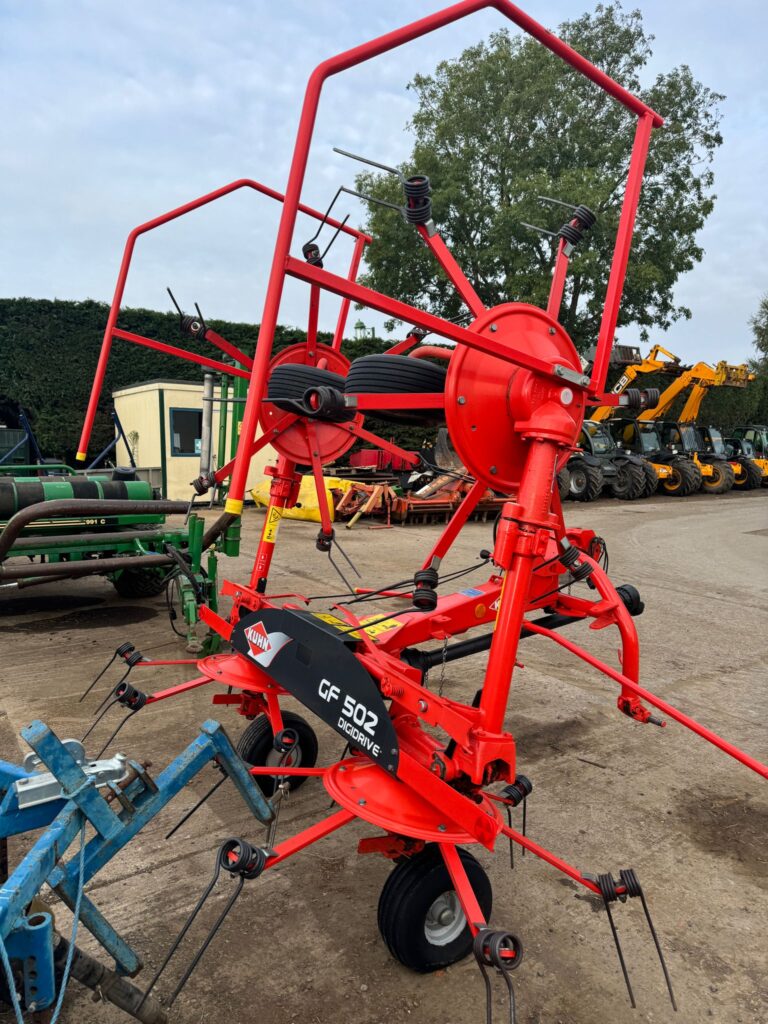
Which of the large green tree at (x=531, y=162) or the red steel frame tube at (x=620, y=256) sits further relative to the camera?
the large green tree at (x=531, y=162)

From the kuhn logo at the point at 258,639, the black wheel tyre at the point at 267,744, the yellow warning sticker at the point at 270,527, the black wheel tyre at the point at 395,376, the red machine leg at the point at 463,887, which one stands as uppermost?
the black wheel tyre at the point at 395,376

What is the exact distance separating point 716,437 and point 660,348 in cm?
596

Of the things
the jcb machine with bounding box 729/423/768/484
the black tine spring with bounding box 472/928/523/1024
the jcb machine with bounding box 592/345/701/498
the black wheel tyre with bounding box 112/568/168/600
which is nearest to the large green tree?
the jcb machine with bounding box 592/345/701/498

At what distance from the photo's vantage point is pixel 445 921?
7.24 ft

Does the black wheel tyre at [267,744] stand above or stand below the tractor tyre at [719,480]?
below

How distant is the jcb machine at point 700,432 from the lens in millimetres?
20609

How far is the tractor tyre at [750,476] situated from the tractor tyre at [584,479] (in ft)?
26.7

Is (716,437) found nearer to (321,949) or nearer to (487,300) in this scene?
(487,300)

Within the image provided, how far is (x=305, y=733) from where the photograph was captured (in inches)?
127

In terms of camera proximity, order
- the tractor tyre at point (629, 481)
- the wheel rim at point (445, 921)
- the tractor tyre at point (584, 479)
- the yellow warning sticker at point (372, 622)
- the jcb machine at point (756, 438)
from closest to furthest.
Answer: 1. the wheel rim at point (445, 921)
2. the yellow warning sticker at point (372, 622)
3. the tractor tyre at point (584, 479)
4. the tractor tyre at point (629, 481)
5. the jcb machine at point (756, 438)

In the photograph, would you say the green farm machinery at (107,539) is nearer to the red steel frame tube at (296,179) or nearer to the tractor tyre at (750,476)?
the red steel frame tube at (296,179)

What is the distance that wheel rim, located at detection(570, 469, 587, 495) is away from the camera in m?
18.0

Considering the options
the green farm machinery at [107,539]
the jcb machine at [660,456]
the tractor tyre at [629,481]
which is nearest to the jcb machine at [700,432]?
the jcb machine at [660,456]

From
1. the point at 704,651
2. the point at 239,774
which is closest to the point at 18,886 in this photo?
the point at 239,774
